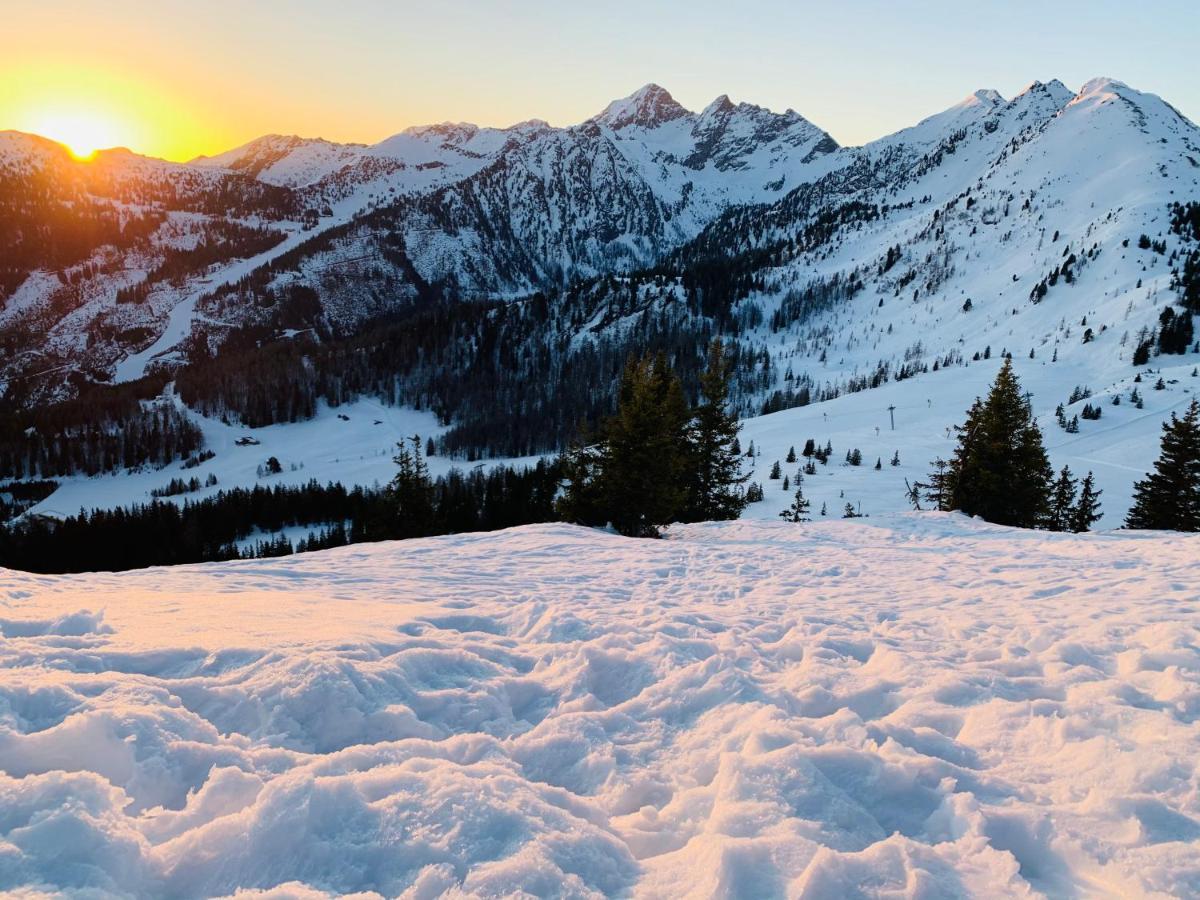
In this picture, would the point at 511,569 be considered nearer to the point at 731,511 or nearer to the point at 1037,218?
the point at 731,511

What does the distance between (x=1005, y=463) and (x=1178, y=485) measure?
983cm

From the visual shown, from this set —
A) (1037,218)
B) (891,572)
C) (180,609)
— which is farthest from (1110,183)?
(180,609)

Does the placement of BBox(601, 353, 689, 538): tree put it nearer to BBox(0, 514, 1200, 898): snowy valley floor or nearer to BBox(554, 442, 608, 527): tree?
BBox(554, 442, 608, 527): tree

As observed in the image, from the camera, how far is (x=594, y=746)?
513 cm

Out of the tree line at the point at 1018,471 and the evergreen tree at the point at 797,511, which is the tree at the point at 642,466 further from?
the evergreen tree at the point at 797,511

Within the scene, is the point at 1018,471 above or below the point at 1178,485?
above

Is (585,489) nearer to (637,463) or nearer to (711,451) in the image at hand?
(637,463)

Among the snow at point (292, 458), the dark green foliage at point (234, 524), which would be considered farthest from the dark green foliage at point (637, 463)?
the snow at point (292, 458)

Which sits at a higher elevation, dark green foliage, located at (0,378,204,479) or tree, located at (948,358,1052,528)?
dark green foliage, located at (0,378,204,479)

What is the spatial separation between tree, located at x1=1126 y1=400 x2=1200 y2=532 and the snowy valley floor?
2935 centimetres

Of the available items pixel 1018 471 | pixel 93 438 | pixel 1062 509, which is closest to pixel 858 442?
pixel 1062 509

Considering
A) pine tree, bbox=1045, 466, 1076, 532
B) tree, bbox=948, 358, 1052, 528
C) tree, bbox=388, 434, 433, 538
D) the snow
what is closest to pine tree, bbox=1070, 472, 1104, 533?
pine tree, bbox=1045, 466, 1076, 532

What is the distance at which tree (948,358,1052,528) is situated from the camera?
2948cm

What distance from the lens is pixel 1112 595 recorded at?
947 centimetres
